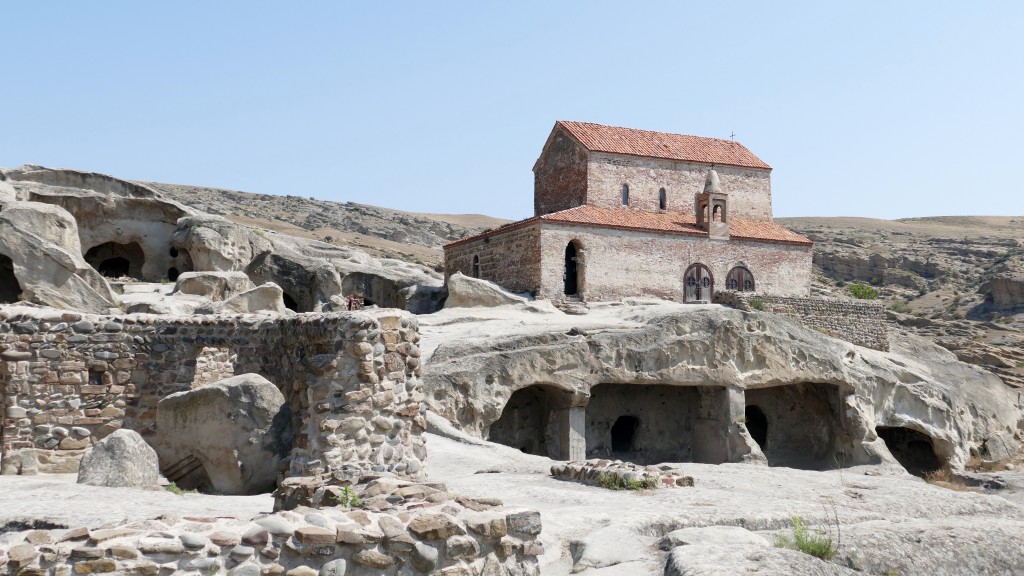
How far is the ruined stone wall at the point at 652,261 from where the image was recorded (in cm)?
2892

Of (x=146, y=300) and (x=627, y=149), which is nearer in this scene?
(x=146, y=300)

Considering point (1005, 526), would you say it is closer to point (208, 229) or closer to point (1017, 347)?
point (208, 229)

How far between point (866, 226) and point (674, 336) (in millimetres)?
63776

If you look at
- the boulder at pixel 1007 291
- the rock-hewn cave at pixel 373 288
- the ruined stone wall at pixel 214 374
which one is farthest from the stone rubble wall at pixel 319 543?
the boulder at pixel 1007 291

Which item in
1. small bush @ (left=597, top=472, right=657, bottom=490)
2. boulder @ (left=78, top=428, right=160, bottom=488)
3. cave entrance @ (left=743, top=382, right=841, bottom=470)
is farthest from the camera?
cave entrance @ (left=743, top=382, right=841, bottom=470)

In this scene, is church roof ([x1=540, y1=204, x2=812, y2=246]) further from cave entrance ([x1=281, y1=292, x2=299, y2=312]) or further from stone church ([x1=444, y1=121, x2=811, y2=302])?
cave entrance ([x1=281, y1=292, x2=299, y2=312])

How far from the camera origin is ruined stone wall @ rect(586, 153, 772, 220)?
3222 cm

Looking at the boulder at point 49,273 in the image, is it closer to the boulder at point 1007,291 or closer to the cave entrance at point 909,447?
the cave entrance at point 909,447

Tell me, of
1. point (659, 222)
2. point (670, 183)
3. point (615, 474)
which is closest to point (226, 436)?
point (615, 474)

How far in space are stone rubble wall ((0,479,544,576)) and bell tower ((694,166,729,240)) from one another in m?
25.4

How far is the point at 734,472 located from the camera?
13.5 meters

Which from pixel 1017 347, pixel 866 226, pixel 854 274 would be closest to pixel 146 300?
pixel 1017 347

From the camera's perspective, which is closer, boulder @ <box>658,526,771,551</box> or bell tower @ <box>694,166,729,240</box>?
boulder @ <box>658,526,771,551</box>

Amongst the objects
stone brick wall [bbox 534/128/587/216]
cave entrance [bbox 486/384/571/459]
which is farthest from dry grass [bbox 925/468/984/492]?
stone brick wall [bbox 534/128/587/216]
